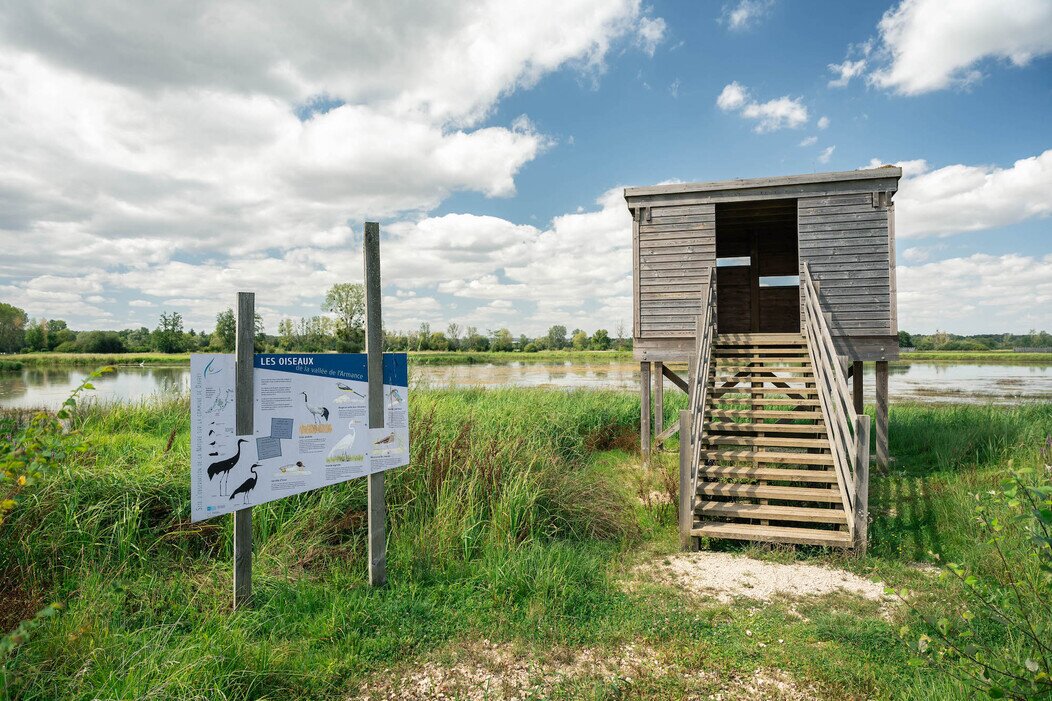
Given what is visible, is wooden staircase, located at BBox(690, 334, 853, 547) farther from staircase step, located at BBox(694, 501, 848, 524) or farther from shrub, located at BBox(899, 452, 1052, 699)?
shrub, located at BBox(899, 452, 1052, 699)

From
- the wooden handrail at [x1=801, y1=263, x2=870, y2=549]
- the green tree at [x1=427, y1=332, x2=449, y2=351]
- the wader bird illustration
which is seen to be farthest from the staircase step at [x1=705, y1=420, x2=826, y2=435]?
the green tree at [x1=427, y1=332, x2=449, y2=351]

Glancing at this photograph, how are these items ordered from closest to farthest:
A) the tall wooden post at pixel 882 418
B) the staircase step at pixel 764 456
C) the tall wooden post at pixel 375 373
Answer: the tall wooden post at pixel 375 373
the staircase step at pixel 764 456
the tall wooden post at pixel 882 418

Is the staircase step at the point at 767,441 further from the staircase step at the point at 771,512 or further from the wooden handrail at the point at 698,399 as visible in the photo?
the staircase step at the point at 771,512

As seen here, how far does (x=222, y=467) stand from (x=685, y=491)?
16.3 feet

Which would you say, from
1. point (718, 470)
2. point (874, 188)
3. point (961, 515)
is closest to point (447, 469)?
point (718, 470)

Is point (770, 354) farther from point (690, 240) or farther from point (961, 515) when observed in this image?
point (961, 515)

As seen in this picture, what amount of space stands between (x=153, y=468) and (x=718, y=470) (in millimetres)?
6976

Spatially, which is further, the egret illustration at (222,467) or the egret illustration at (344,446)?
the egret illustration at (344,446)

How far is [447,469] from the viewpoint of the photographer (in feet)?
22.6

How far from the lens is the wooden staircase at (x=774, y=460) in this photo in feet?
22.1

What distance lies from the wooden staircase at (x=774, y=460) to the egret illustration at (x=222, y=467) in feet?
15.9

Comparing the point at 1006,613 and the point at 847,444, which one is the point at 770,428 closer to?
the point at 847,444

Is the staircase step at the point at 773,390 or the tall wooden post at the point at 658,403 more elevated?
the staircase step at the point at 773,390

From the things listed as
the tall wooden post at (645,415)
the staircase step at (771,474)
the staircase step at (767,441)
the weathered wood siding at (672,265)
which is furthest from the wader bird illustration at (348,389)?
the tall wooden post at (645,415)
